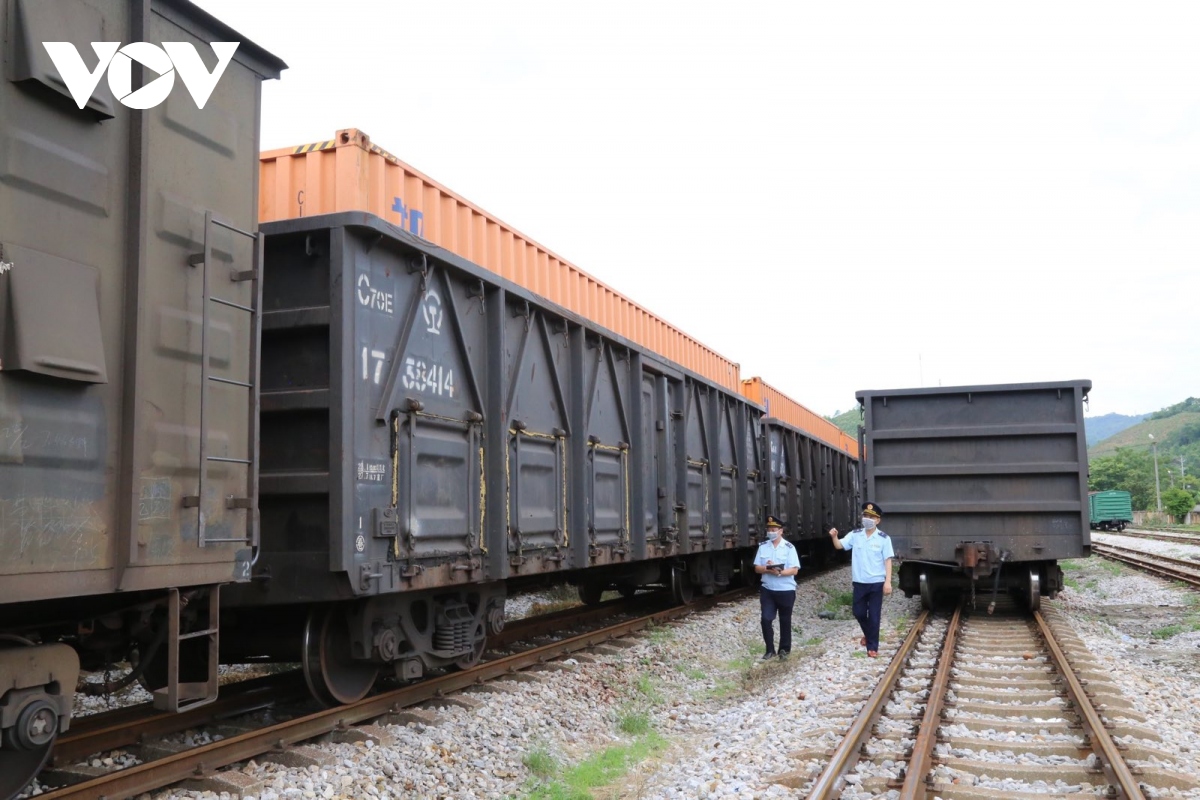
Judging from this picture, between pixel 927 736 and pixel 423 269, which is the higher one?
pixel 423 269

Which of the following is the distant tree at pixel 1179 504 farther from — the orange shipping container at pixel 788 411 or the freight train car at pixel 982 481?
the freight train car at pixel 982 481

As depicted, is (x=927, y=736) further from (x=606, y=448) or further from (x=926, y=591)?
(x=926, y=591)

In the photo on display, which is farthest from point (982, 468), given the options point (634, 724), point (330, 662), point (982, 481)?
point (330, 662)

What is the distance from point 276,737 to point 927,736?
3.98 m

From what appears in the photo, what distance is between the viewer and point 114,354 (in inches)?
154

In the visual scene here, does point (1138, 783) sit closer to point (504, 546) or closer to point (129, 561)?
point (504, 546)

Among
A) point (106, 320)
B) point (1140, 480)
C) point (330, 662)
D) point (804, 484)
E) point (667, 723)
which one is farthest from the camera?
point (1140, 480)

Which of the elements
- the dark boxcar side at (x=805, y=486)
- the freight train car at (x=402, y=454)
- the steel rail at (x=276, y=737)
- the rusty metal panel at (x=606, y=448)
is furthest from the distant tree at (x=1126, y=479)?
the steel rail at (x=276, y=737)

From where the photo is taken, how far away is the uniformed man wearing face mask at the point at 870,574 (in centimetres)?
930

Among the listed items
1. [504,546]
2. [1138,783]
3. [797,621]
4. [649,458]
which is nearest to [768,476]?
[797,621]

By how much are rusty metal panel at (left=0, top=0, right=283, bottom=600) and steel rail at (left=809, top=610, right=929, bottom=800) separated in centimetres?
328

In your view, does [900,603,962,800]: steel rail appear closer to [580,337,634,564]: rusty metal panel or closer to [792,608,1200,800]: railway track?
[792,608,1200,800]: railway track

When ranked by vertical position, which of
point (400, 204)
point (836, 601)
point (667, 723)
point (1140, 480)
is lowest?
point (667, 723)

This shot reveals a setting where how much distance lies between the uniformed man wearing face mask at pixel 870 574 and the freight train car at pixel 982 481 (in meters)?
2.43
